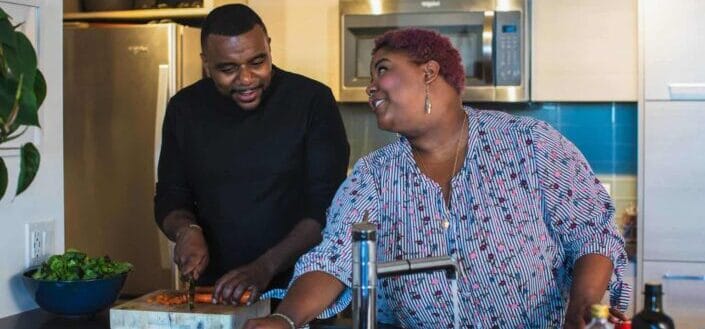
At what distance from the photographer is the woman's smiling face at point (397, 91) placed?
1972 mm

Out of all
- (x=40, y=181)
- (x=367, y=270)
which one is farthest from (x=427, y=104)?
(x=40, y=181)

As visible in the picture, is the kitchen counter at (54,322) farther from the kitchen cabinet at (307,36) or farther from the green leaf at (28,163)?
the kitchen cabinet at (307,36)

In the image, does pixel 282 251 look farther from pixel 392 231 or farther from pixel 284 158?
pixel 392 231

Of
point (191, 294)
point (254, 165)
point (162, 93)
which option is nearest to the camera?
point (191, 294)

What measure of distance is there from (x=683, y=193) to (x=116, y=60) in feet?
7.66

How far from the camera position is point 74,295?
2258 mm

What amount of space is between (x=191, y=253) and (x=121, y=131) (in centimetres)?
170

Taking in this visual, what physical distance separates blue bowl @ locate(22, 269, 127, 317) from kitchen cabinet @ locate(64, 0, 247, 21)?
6.45ft

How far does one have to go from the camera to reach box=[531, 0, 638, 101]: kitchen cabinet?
3762 millimetres

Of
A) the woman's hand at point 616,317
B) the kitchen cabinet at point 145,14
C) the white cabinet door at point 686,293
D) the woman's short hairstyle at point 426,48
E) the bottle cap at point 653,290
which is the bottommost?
the white cabinet door at point 686,293

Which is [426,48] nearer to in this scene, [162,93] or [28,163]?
[28,163]

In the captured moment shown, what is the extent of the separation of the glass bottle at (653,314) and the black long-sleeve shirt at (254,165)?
1.31 m

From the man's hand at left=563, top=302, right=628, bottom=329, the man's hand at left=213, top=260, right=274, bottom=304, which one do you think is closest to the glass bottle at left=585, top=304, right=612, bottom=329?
the man's hand at left=563, top=302, right=628, bottom=329

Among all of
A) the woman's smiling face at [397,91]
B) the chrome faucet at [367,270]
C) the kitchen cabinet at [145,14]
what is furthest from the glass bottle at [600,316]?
the kitchen cabinet at [145,14]
